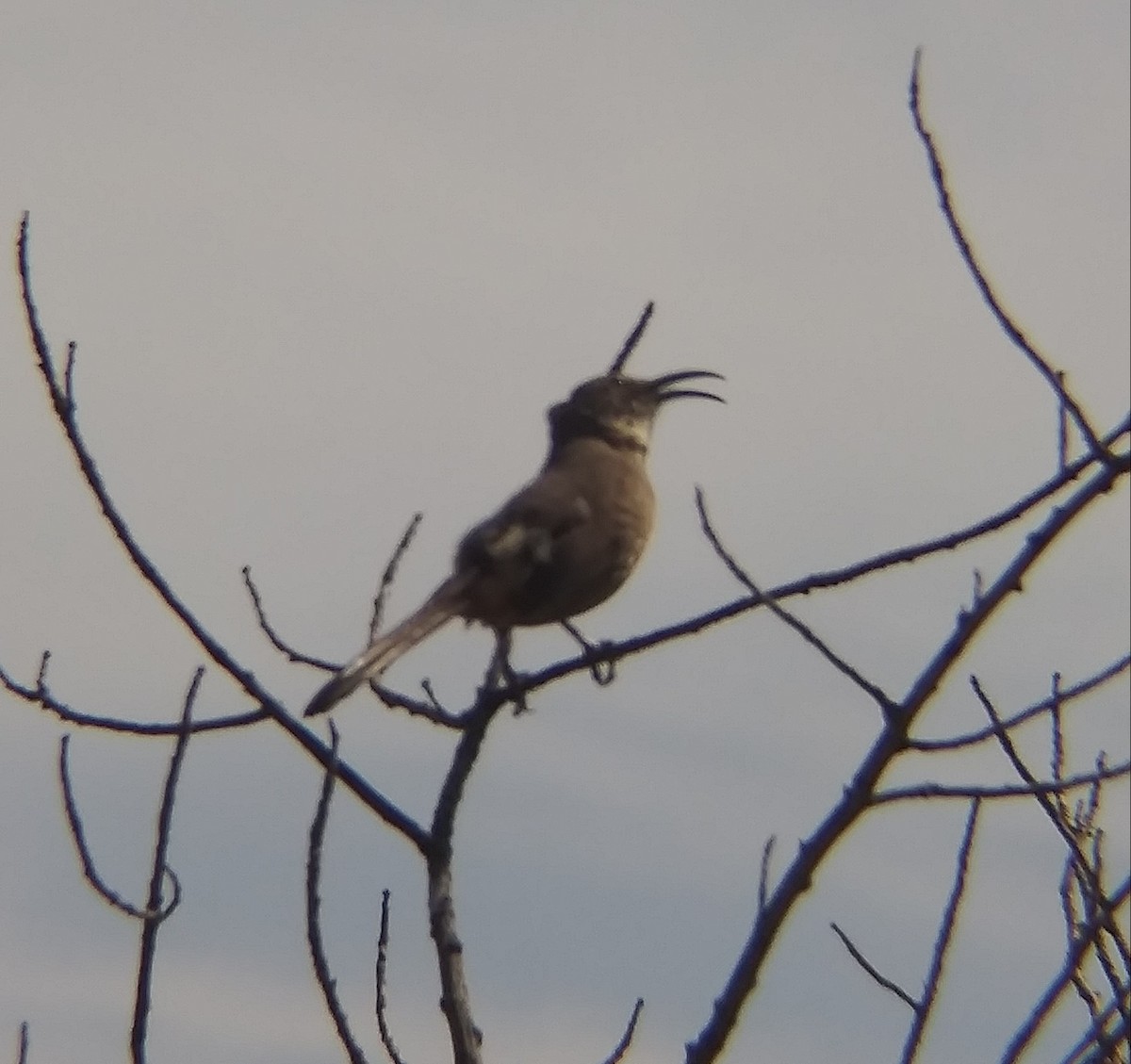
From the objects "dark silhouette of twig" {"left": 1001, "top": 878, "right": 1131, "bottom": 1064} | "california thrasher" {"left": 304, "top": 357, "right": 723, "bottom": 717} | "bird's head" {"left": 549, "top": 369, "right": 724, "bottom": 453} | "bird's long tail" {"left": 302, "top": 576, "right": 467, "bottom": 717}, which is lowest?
"dark silhouette of twig" {"left": 1001, "top": 878, "right": 1131, "bottom": 1064}

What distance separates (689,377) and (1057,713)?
17.5ft

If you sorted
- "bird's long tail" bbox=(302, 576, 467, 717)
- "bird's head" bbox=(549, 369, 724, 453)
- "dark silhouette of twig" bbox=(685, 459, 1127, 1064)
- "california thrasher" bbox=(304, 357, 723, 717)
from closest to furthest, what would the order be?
"dark silhouette of twig" bbox=(685, 459, 1127, 1064) → "bird's long tail" bbox=(302, 576, 467, 717) → "california thrasher" bbox=(304, 357, 723, 717) → "bird's head" bbox=(549, 369, 724, 453)

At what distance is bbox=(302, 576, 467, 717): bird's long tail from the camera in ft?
18.2

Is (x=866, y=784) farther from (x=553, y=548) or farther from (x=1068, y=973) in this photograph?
(x=553, y=548)

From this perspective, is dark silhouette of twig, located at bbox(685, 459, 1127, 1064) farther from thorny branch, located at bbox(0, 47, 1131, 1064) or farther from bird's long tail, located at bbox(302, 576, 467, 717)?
bird's long tail, located at bbox(302, 576, 467, 717)

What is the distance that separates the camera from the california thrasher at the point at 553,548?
7.36m

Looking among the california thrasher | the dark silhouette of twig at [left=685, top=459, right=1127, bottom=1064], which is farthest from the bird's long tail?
the dark silhouette of twig at [left=685, top=459, right=1127, bottom=1064]

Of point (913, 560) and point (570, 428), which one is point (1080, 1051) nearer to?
point (913, 560)

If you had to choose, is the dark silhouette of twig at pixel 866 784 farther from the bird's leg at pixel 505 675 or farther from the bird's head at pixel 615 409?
the bird's head at pixel 615 409

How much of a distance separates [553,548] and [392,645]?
1712 millimetres

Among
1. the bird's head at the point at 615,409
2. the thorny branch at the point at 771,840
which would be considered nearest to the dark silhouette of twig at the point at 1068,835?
the thorny branch at the point at 771,840

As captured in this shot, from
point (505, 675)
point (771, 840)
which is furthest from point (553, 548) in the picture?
point (771, 840)

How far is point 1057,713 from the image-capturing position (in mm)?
4816

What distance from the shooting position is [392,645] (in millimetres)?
6113
